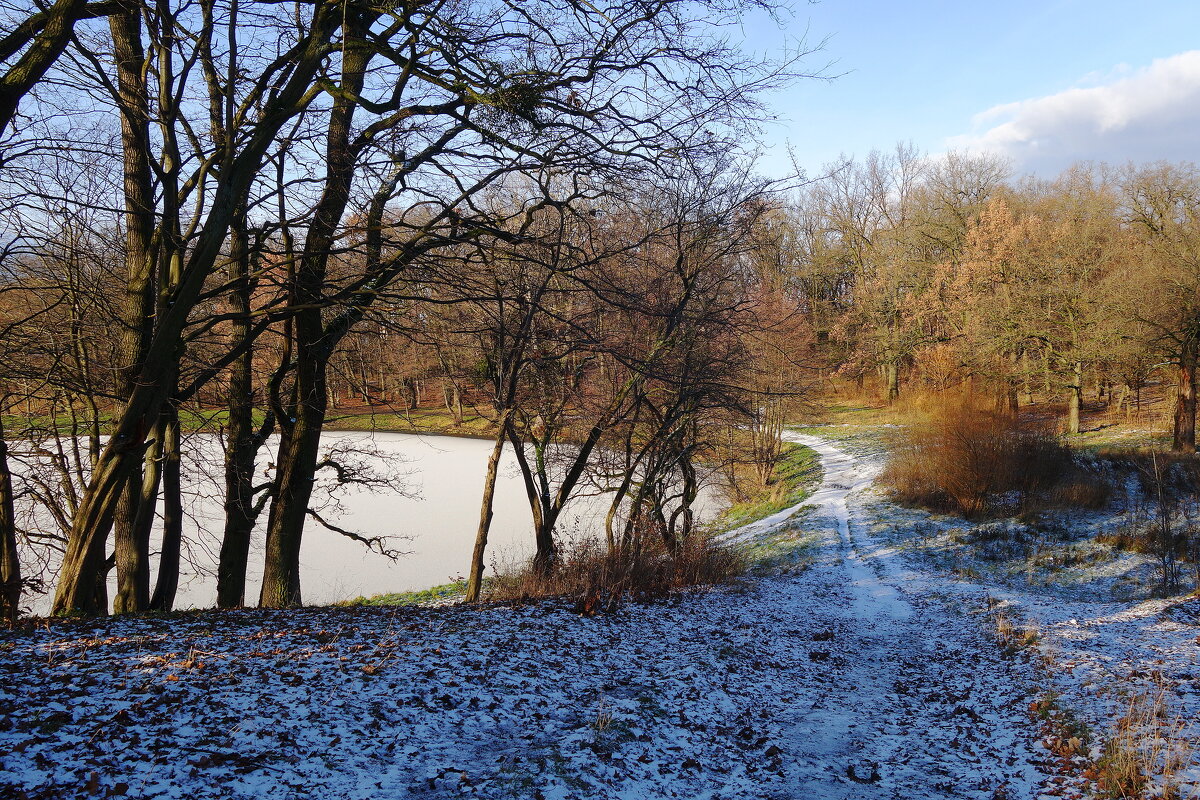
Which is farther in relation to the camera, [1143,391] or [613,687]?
[1143,391]

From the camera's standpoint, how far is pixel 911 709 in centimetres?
577

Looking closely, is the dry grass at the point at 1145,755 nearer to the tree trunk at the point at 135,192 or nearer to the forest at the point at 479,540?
the forest at the point at 479,540

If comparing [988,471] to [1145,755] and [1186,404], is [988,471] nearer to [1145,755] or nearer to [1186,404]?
[1186,404]

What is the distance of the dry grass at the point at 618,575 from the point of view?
7820 mm

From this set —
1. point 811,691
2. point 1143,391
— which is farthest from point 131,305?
point 1143,391

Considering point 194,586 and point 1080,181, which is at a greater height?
point 1080,181

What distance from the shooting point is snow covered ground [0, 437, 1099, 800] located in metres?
3.25

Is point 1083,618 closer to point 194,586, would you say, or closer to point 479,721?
point 479,721

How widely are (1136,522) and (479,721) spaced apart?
50.5 ft

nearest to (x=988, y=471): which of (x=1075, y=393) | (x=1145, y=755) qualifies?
(x=1075, y=393)

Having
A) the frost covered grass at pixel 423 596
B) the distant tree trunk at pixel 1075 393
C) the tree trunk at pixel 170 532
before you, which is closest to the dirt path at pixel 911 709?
the frost covered grass at pixel 423 596

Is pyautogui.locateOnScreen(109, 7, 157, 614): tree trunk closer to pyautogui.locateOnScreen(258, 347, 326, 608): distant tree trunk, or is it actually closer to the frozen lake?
pyautogui.locateOnScreen(258, 347, 326, 608): distant tree trunk

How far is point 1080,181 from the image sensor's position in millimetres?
37156

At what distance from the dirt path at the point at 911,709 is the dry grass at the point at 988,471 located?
6842 mm
